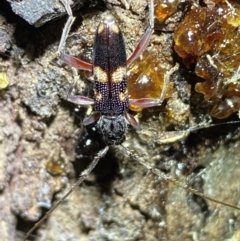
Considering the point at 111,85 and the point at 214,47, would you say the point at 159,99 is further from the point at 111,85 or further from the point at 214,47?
the point at 214,47

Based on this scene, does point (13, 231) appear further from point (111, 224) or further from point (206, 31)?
point (206, 31)

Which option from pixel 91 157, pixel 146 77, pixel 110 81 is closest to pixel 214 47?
pixel 146 77

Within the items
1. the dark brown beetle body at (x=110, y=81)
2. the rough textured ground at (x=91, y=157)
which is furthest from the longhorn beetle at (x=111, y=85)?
the rough textured ground at (x=91, y=157)

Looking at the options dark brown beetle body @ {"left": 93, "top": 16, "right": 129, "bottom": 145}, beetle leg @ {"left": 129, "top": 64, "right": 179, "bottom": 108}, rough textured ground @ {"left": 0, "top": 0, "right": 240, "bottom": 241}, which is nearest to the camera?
dark brown beetle body @ {"left": 93, "top": 16, "right": 129, "bottom": 145}

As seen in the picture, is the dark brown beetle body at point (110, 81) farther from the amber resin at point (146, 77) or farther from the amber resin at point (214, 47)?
the amber resin at point (214, 47)

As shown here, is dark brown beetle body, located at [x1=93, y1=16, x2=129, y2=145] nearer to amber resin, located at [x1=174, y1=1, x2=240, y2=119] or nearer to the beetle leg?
the beetle leg

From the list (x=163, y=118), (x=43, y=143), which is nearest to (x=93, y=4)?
(x=163, y=118)

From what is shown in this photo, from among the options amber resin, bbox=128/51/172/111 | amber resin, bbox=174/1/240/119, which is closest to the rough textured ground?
amber resin, bbox=128/51/172/111
